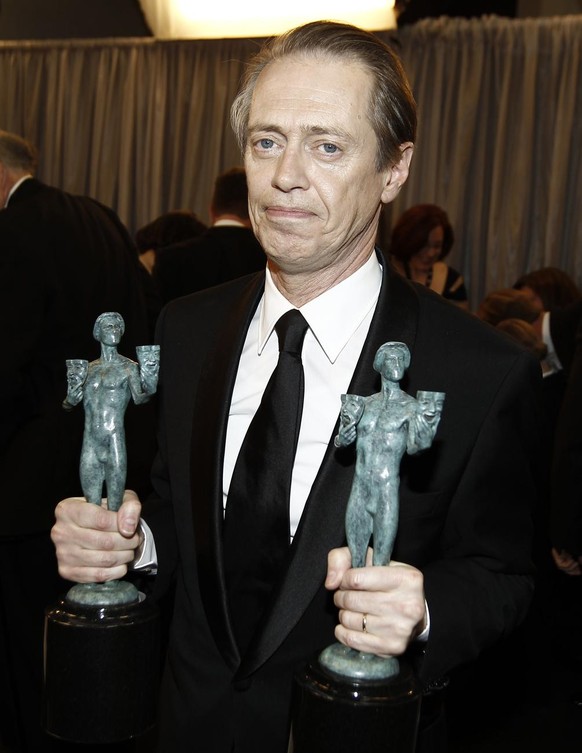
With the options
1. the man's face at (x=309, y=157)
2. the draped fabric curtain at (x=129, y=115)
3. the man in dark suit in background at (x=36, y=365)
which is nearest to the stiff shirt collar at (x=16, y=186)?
the man in dark suit in background at (x=36, y=365)

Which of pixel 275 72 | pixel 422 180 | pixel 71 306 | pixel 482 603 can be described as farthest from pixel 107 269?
pixel 422 180

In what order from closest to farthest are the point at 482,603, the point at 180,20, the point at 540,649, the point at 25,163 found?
the point at 482,603 < the point at 25,163 < the point at 540,649 < the point at 180,20

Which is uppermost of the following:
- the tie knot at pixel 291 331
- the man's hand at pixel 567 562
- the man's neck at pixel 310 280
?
the man's neck at pixel 310 280

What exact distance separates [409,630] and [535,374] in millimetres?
630

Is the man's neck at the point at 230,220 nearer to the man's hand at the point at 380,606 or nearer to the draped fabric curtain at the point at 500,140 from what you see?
the draped fabric curtain at the point at 500,140

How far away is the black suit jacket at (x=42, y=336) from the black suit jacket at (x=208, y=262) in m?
1.23

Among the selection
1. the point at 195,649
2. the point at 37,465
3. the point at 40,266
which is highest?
the point at 40,266

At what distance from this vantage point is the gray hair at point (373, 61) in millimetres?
1701

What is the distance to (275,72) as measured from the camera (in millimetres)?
1698

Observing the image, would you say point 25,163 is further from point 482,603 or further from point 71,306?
point 482,603

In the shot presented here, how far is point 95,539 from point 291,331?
1.65ft

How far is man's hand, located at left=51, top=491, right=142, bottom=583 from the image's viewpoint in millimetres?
1478

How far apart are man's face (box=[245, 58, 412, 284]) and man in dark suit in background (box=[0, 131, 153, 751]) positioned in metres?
1.97

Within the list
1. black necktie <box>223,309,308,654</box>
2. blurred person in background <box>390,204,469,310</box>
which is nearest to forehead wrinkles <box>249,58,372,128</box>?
black necktie <box>223,309,308,654</box>
